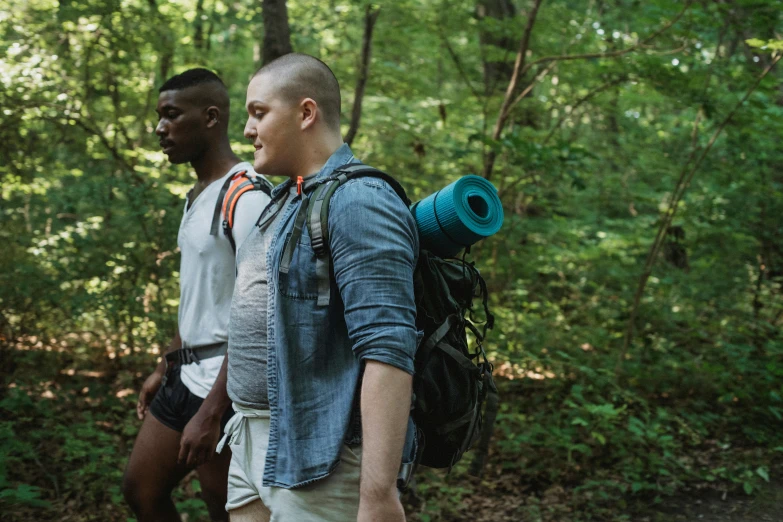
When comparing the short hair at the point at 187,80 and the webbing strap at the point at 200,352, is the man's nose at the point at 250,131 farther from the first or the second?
the short hair at the point at 187,80

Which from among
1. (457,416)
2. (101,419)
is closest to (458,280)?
(457,416)

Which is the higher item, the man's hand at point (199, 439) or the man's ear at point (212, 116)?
the man's ear at point (212, 116)

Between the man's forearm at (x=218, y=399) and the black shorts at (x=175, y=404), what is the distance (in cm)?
31

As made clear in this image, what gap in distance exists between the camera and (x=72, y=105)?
6383 mm

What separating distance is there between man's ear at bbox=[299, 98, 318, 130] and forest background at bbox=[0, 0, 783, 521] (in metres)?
2.79

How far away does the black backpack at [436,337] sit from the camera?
1.80 m

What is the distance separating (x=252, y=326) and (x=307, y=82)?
75cm

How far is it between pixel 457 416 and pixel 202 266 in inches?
56.5

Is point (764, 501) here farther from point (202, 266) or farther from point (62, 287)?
point (62, 287)

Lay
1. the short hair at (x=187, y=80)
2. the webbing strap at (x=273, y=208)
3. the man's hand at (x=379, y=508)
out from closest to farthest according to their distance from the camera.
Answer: the man's hand at (x=379, y=508) < the webbing strap at (x=273, y=208) < the short hair at (x=187, y=80)

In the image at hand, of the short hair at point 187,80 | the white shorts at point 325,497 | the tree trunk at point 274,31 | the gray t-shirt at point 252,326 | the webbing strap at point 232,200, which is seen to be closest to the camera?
the white shorts at point 325,497

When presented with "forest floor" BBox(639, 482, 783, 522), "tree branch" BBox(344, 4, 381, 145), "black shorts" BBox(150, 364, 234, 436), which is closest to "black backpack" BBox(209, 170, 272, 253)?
"black shorts" BBox(150, 364, 234, 436)

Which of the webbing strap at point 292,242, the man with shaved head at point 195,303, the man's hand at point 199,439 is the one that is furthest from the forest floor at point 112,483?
the webbing strap at point 292,242

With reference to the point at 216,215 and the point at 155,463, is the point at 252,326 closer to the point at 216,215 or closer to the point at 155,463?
the point at 216,215
